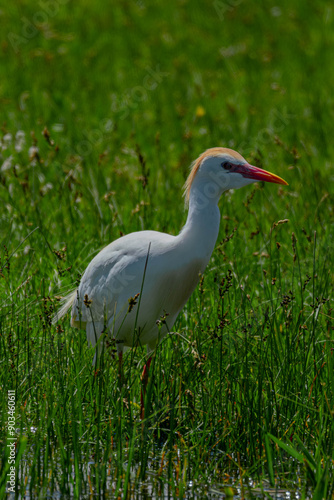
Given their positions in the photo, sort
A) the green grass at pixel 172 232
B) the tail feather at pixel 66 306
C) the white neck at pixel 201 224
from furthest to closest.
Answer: the tail feather at pixel 66 306, the white neck at pixel 201 224, the green grass at pixel 172 232

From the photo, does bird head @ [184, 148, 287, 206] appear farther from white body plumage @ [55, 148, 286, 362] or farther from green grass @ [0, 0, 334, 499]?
green grass @ [0, 0, 334, 499]

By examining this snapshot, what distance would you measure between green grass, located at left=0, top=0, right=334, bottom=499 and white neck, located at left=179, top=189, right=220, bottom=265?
256mm

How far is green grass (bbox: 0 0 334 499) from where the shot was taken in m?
3.41

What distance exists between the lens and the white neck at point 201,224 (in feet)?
12.6

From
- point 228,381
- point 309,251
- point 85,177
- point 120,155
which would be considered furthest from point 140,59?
point 228,381

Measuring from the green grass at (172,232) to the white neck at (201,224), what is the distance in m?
0.26

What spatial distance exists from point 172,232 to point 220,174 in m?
1.89

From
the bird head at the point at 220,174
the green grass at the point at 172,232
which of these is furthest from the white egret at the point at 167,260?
the green grass at the point at 172,232

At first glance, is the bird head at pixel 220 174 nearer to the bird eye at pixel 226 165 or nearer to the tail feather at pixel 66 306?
the bird eye at pixel 226 165

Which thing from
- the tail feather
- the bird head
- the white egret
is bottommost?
the tail feather

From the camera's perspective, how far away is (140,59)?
37.7 ft

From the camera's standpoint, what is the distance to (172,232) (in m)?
5.74

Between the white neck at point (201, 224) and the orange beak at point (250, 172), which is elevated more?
the orange beak at point (250, 172)

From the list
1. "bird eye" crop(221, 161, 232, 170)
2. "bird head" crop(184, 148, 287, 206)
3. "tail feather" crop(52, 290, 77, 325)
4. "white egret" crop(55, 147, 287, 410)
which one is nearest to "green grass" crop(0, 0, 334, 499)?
"tail feather" crop(52, 290, 77, 325)
